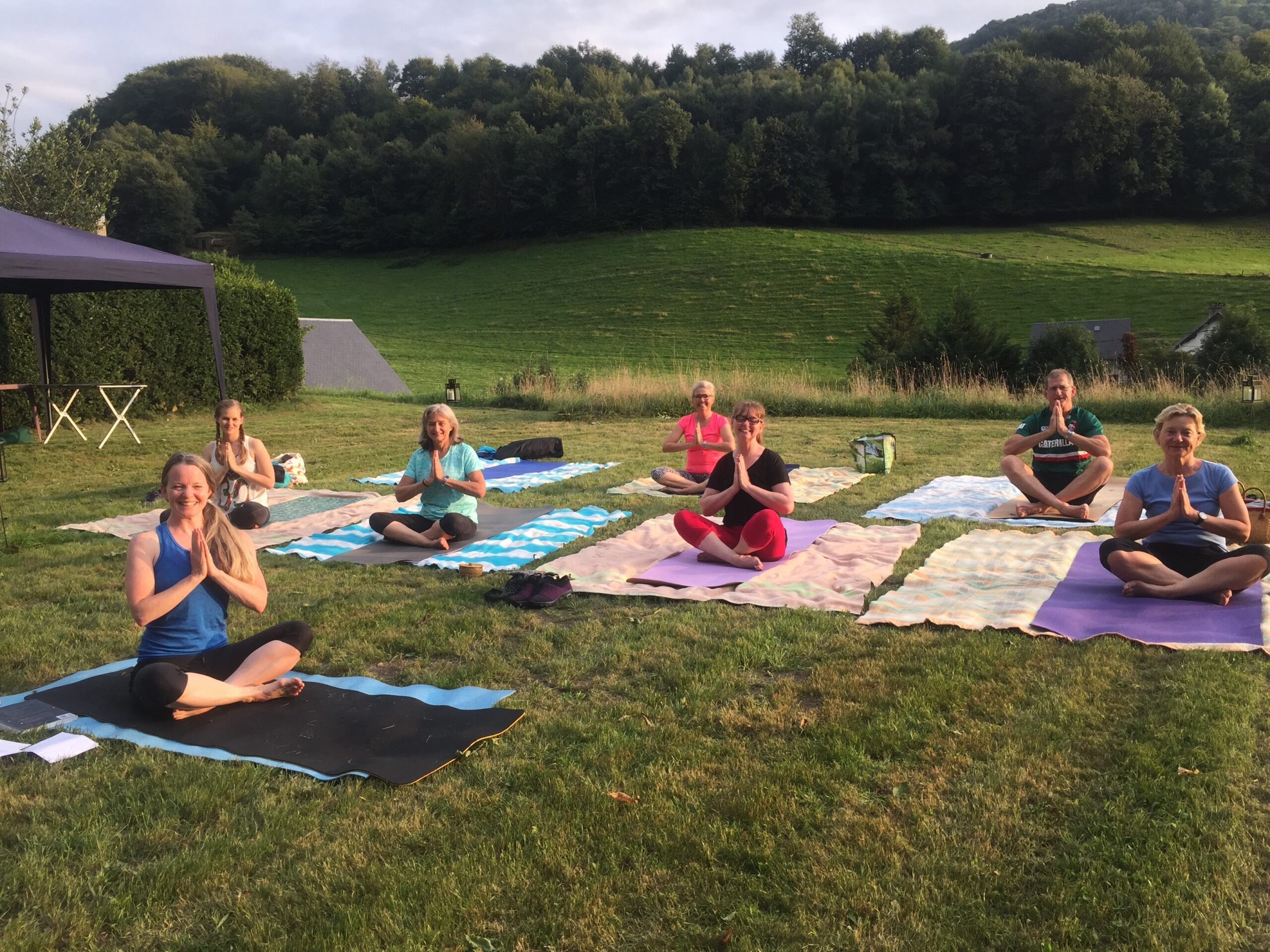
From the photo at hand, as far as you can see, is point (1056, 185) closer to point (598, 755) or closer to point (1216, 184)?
point (1216, 184)

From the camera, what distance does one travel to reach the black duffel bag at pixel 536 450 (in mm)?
10383

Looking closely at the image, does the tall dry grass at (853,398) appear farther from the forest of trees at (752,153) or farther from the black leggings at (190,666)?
the forest of trees at (752,153)

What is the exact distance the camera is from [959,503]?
7.53m

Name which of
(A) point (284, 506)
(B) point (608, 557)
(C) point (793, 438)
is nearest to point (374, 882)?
(B) point (608, 557)

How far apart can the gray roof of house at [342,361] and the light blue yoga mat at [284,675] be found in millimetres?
17552

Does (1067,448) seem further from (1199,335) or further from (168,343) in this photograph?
(1199,335)

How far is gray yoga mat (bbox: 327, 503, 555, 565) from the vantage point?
609 centimetres

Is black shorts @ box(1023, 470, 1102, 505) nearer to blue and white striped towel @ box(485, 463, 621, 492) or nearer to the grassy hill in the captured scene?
blue and white striped towel @ box(485, 463, 621, 492)

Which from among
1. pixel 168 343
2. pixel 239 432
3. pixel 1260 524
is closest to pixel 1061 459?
pixel 1260 524

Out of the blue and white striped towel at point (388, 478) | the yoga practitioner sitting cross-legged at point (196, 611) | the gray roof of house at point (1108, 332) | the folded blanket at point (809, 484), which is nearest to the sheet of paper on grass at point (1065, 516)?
the folded blanket at point (809, 484)

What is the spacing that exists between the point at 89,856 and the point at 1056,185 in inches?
2372

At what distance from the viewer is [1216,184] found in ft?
164

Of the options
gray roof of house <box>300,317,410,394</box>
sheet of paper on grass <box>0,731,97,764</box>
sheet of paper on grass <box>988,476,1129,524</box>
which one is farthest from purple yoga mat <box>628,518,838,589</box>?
gray roof of house <box>300,317,410,394</box>

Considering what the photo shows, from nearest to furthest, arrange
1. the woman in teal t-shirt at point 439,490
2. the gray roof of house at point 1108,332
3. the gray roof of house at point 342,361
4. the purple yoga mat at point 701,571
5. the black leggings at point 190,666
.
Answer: the black leggings at point 190,666, the purple yoga mat at point 701,571, the woman in teal t-shirt at point 439,490, the gray roof of house at point 342,361, the gray roof of house at point 1108,332
